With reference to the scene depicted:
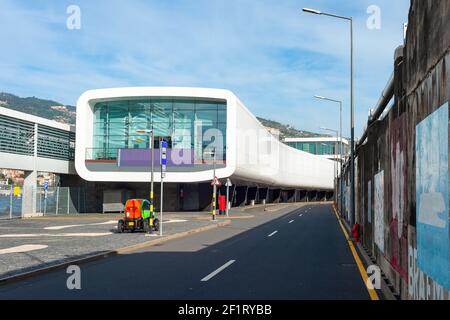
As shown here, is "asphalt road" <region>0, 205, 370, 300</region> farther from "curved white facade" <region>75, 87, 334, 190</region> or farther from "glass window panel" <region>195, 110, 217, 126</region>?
"glass window panel" <region>195, 110, 217, 126</region>

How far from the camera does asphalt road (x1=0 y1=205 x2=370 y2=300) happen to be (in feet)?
28.9

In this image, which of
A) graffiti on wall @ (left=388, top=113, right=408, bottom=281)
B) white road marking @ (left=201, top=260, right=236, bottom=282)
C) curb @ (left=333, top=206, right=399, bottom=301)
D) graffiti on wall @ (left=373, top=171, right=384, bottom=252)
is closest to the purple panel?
curb @ (left=333, top=206, right=399, bottom=301)

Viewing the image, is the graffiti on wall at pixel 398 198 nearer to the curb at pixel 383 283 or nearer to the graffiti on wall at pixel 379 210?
the curb at pixel 383 283

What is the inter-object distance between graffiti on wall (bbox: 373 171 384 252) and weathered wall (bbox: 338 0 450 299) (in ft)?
2.85

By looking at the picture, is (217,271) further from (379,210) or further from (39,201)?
(39,201)

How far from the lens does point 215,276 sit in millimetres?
10844

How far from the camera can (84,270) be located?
12.0 m

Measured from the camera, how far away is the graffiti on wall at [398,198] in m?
7.93

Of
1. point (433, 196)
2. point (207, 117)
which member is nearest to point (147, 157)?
point (207, 117)

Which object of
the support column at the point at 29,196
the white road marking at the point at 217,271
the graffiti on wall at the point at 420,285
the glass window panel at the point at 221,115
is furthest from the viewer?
the glass window panel at the point at 221,115

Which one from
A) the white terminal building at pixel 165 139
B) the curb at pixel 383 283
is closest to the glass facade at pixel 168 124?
the white terminal building at pixel 165 139

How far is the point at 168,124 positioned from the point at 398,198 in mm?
41856
